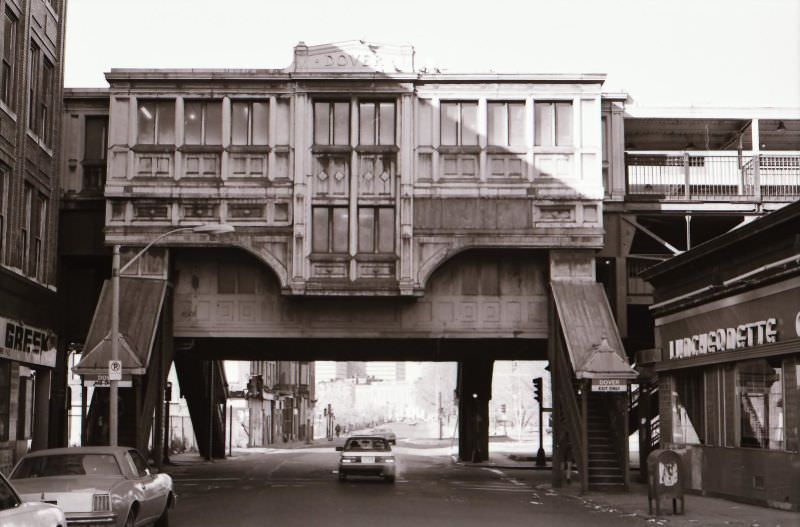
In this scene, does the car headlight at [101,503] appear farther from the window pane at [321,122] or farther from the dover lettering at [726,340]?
the window pane at [321,122]

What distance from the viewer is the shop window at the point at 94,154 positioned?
110 feet

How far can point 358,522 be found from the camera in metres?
20.0

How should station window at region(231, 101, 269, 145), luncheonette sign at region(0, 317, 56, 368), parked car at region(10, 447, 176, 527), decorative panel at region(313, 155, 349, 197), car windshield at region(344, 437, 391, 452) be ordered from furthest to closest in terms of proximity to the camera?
car windshield at region(344, 437, 391, 452), station window at region(231, 101, 269, 145), decorative panel at region(313, 155, 349, 197), luncheonette sign at region(0, 317, 56, 368), parked car at region(10, 447, 176, 527)

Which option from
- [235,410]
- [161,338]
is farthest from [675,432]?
[235,410]

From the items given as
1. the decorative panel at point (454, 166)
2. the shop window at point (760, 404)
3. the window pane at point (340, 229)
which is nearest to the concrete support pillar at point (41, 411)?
the window pane at point (340, 229)

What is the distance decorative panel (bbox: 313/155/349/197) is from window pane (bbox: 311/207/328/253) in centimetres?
65

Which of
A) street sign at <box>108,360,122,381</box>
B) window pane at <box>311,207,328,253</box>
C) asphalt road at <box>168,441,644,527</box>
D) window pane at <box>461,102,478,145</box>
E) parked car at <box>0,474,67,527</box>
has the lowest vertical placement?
asphalt road at <box>168,441,644,527</box>

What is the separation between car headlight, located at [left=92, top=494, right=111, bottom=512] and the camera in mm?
14758

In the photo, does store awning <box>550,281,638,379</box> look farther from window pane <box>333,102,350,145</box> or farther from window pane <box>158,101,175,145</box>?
window pane <box>158,101,175,145</box>

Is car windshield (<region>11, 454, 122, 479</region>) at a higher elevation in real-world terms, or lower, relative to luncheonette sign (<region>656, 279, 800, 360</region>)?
lower

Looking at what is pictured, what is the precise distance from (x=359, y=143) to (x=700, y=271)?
34.5ft

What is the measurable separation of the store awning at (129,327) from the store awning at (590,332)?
1142 cm

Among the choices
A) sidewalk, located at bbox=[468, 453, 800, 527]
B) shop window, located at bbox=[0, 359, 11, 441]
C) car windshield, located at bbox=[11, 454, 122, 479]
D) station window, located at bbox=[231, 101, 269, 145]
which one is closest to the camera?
car windshield, located at bbox=[11, 454, 122, 479]

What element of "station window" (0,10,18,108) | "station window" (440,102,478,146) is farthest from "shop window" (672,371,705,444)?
"station window" (0,10,18,108)
